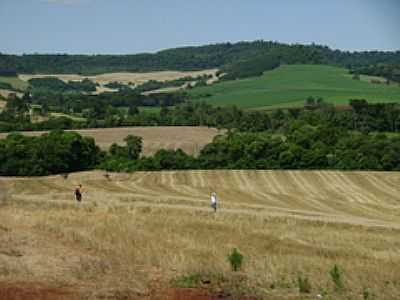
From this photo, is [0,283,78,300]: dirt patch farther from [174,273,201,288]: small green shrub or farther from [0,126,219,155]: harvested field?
[0,126,219,155]: harvested field

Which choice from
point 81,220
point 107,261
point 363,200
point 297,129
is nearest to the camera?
point 107,261

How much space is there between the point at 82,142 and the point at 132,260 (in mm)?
75971

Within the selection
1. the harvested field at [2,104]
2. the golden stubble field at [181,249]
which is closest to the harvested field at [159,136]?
the harvested field at [2,104]

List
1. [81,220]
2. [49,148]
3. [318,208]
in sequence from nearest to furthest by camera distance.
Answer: [81,220], [318,208], [49,148]

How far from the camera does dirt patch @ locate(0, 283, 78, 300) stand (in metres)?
13.2

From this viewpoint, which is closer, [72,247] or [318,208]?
[72,247]

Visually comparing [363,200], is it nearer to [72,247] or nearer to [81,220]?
[81,220]

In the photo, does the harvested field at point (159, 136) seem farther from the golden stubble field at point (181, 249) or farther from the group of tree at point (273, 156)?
the golden stubble field at point (181, 249)

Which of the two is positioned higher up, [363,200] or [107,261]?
[107,261]

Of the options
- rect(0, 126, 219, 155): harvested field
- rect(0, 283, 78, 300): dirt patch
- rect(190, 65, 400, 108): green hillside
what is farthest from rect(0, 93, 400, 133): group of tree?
rect(0, 283, 78, 300): dirt patch

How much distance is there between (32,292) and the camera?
13633 millimetres

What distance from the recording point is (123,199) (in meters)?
45.5

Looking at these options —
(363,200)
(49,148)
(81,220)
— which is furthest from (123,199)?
(49,148)

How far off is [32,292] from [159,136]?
95.2 metres
